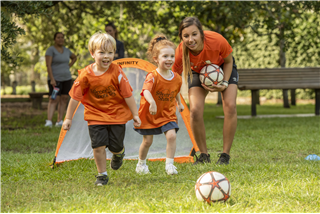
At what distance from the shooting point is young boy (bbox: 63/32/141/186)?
322 cm

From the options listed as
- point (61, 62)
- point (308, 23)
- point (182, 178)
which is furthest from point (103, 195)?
point (308, 23)

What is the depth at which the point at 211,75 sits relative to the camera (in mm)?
3961

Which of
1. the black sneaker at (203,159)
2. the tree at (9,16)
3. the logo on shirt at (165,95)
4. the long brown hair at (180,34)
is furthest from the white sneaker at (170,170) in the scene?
the tree at (9,16)

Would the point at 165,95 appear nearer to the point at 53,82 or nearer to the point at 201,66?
the point at 201,66

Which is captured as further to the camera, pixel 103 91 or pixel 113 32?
pixel 113 32

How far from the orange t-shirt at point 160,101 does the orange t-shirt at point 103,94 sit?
0.42 m

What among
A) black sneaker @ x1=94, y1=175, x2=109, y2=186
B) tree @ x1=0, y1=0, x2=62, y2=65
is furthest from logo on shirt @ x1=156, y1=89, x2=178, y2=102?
tree @ x1=0, y1=0, x2=62, y2=65

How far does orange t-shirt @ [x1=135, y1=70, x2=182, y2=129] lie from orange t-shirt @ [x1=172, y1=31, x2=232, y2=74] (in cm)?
40

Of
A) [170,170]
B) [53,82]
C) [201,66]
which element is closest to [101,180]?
[170,170]

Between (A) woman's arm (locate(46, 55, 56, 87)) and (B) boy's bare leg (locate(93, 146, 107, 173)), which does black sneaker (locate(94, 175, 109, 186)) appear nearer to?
(B) boy's bare leg (locate(93, 146, 107, 173))

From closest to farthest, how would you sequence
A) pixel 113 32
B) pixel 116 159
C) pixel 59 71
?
pixel 116 159
pixel 113 32
pixel 59 71

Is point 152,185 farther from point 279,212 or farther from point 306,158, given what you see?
point 306,158

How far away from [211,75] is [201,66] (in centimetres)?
24

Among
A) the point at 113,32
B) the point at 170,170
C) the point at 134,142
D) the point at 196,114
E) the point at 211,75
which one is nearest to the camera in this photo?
the point at 170,170
